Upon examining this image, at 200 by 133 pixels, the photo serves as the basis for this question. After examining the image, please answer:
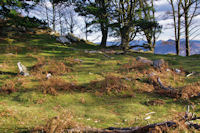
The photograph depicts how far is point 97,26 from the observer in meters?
22.6

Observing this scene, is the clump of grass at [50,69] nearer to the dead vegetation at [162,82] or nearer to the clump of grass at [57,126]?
the dead vegetation at [162,82]

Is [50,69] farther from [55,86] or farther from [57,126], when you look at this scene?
[57,126]

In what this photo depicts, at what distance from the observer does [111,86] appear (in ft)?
26.5

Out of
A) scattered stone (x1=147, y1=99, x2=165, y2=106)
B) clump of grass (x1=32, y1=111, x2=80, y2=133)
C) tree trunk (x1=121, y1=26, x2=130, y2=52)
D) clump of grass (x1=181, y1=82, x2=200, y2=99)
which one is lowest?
scattered stone (x1=147, y1=99, x2=165, y2=106)

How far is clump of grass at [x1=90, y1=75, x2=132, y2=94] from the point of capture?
26.1 ft

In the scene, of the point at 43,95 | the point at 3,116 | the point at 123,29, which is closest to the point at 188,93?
the point at 43,95

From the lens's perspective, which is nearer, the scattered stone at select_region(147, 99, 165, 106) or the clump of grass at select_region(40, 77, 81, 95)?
the scattered stone at select_region(147, 99, 165, 106)

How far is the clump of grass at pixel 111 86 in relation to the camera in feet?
26.1

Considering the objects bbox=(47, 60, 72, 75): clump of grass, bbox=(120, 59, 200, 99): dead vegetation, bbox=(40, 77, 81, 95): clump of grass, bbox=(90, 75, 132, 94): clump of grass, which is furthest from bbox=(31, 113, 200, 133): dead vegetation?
bbox=(47, 60, 72, 75): clump of grass

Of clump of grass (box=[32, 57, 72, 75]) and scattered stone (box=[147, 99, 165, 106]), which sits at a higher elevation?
clump of grass (box=[32, 57, 72, 75])

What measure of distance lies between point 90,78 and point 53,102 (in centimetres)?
371

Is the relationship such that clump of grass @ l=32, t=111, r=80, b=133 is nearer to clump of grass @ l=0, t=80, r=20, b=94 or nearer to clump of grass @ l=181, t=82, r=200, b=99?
clump of grass @ l=0, t=80, r=20, b=94

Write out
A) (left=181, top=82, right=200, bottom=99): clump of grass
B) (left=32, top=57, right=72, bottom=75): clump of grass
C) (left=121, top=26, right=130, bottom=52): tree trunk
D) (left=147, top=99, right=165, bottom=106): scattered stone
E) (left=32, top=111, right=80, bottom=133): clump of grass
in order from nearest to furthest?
(left=32, top=111, right=80, bottom=133): clump of grass, (left=147, top=99, right=165, bottom=106): scattered stone, (left=181, top=82, right=200, bottom=99): clump of grass, (left=32, top=57, right=72, bottom=75): clump of grass, (left=121, top=26, right=130, bottom=52): tree trunk

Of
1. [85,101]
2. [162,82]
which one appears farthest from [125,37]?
[85,101]
